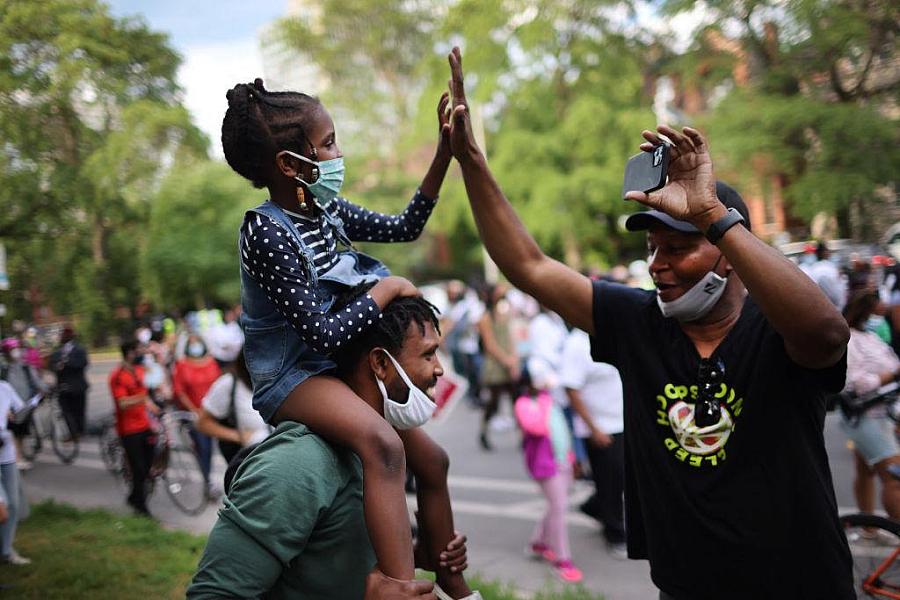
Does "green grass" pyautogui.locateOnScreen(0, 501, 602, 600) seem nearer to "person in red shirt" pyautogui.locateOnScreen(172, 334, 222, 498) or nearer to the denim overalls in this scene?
"person in red shirt" pyautogui.locateOnScreen(172, 334, 222, 498)

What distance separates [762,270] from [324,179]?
1196 millimetres

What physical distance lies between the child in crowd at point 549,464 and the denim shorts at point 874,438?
6.66 feet

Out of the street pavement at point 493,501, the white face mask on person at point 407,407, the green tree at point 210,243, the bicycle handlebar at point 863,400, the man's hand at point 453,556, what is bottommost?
the street pavement at point 493,501

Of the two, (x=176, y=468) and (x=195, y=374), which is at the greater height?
(x=195, y=374)

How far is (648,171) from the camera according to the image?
2.12 meters

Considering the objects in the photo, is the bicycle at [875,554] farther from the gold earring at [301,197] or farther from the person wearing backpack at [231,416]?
the person wearing backpack at [231,416]

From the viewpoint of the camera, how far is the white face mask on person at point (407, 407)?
2168 mm

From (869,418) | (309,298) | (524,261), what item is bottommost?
(869,418)

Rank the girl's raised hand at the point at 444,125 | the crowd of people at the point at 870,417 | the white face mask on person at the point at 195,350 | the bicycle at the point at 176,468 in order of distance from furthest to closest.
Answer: the white face mask on person at the point at 195,350 < the bicycle at the point at 176,468 < the crowd of people at the point at 870,417 < the girl's raised hand at the point at 444,125

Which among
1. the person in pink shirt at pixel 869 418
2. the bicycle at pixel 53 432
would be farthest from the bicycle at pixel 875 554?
the bicycle at pixel 53 432

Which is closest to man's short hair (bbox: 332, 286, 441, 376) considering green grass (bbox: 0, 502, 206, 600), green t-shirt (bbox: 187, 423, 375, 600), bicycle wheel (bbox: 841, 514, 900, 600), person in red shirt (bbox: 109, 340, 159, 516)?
green t-shirt (bbox: 187, 423, 375, 600)

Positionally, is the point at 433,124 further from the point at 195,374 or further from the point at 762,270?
the point at 762,270

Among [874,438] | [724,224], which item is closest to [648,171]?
[724,224]

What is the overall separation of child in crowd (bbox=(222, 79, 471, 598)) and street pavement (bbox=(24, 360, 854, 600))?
11.5 ft
